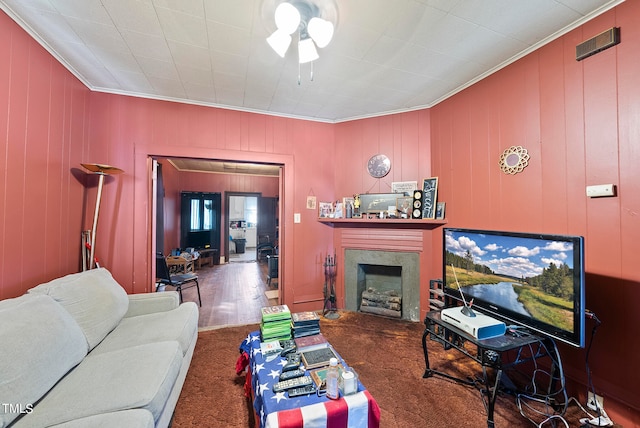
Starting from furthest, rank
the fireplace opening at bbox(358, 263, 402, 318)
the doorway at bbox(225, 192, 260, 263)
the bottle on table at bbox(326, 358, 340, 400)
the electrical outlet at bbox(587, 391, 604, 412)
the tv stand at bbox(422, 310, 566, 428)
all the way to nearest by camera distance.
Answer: the doorway at bbox(225, 192, 260, 263) → the fireplace opening at bbox(358, 263, 402, 318) → the electrical outlet at bbox(587, 391, 604, 412) → the tv stand at bbox(422, 310, 566, 428) → the bottle on table at bbox(326, 358, 340, 400)

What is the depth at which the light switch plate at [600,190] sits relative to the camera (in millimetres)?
1518

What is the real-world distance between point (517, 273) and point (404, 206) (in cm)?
146

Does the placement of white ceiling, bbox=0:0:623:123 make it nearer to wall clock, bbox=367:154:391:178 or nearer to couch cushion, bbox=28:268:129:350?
wall clock, bbox=367:154:391:178

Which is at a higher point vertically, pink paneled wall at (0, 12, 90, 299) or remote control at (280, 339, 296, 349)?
pink paneled wall at (0, 12, 90, 299)

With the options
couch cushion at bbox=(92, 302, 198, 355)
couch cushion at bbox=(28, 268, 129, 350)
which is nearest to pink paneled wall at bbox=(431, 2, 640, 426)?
couch cushion at bbox=(92, 302, 198, 355)

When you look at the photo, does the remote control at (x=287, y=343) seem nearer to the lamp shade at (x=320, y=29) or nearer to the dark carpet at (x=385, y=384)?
the dark carpet at (x=385, y=384)

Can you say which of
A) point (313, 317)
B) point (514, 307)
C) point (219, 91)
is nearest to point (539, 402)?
point (514, 307)

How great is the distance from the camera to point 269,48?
197 cm

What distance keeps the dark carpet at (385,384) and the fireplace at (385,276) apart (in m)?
0.37

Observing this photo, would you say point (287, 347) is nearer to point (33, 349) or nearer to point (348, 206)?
point (33, 349)

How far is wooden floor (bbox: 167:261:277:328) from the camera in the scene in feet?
10.4

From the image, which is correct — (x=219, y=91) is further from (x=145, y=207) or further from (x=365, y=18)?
(x=365, y=18)

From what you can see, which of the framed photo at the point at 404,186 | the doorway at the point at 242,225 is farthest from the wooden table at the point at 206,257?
the framed photo at the point at 404,186

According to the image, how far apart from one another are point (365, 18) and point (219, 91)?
5.70 feet
